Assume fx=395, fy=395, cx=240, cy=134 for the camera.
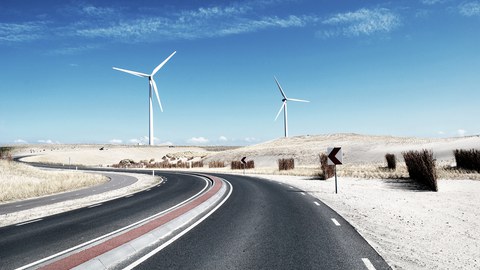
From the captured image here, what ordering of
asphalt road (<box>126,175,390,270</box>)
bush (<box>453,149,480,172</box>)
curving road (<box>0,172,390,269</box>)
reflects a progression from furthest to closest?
bush (<box>453,149,480,172</box>), curving road (<box>0,172,390,269</box>), asphalt road (<box>126,175,390,270</box>)

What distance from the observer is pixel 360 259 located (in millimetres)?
7324

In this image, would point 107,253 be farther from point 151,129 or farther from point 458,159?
point 151,129

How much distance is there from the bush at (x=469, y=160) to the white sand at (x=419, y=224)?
10.1 metres

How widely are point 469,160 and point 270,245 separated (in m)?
27.8

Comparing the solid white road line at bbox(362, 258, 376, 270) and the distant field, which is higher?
the distant field

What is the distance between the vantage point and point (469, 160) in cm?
3055

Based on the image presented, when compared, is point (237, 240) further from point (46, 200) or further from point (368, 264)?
point (46, 200)

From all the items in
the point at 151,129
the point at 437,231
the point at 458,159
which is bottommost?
the point at 437,231

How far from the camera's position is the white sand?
757cm

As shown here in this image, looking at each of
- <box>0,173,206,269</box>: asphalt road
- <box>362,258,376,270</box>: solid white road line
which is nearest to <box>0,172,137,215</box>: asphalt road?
<box>0,173,206,269</box>: asphalt road

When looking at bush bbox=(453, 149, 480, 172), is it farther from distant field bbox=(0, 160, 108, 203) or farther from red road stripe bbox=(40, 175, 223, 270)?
distant field bbox=(0, 160, 108, 203)

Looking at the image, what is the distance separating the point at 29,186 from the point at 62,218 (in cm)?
1755

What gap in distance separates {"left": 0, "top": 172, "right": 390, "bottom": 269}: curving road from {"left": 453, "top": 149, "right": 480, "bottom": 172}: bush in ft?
68.2

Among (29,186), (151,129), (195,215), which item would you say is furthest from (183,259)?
(151,129)
